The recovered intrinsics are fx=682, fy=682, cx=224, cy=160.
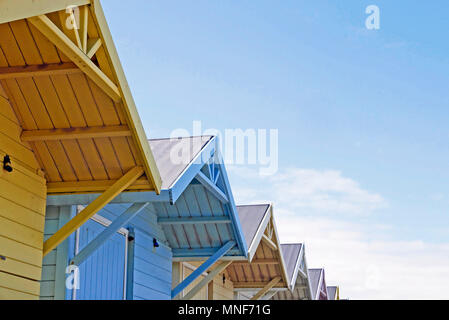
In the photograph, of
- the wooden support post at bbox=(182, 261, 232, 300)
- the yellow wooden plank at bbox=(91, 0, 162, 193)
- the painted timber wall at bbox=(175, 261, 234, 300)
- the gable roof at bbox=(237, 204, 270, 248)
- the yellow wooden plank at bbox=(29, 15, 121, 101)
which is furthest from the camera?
the painted timber wall at bbox=(175, 261, 234, 300)

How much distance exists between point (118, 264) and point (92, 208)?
308 cm

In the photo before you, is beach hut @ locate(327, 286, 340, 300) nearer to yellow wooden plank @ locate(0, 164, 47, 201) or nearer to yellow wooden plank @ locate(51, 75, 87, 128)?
yellow wooden plank @ locate(0, 164, 47, 201)

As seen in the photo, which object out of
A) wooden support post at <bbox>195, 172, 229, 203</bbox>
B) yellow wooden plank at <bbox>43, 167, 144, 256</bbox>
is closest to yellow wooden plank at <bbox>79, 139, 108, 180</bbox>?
yellow wooden plank at <bbox>43, 167, 144, 256</bbox>

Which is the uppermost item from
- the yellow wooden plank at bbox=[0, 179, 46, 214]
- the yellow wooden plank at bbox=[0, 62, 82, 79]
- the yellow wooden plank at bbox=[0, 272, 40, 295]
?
the yellow wooden plank at bbox=[0, 62, 82, 79]

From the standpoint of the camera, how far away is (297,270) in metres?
18.7

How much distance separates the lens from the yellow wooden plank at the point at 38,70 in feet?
21.9

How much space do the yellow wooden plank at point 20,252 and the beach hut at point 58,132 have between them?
0.4 inches

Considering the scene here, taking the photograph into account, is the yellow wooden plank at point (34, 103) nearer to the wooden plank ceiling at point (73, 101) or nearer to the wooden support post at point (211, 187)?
the wooden plank ceiling at point (73, 101)

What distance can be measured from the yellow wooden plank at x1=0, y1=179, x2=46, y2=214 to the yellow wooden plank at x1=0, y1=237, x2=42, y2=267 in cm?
44

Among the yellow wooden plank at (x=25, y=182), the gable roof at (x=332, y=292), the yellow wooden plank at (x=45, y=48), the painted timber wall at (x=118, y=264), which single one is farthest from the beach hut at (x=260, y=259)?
the gable roof at (x=332, y=292)

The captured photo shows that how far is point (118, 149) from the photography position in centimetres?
768

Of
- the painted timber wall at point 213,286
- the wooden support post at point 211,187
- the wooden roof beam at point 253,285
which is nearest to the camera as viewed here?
the wooden support post at point 211,187

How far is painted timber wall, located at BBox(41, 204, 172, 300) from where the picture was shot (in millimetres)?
8656
